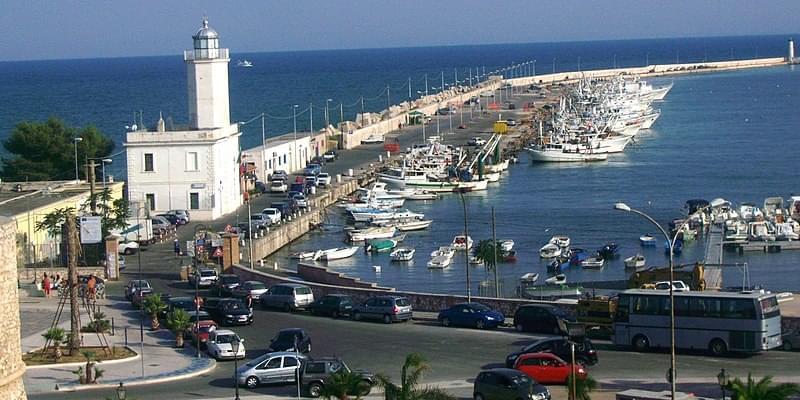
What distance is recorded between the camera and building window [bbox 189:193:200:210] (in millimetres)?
43719

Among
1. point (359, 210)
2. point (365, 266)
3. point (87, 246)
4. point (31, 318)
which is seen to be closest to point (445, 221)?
point (359, 210)

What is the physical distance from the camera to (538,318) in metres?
24.2

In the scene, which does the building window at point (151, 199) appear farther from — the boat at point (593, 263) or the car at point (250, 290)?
the car at point (250, 290)

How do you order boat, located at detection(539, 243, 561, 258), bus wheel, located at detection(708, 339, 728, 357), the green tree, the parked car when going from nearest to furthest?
bus wheel, located at detection(708, 339, 728, 357)
the parked car
boat, located at detection(539, 243, 561, 258)
the green tree

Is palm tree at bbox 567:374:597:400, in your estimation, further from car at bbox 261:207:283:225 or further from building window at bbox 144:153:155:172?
car at bbox 261:207:283:225

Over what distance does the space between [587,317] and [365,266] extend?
2109cm

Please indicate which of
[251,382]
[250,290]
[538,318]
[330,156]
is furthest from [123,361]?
[330,156]

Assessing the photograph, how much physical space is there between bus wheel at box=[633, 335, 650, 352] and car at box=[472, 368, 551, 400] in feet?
12.8

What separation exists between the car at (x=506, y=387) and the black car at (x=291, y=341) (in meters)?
4.51

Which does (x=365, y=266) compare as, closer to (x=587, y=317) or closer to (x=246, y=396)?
(x=587, y=317)

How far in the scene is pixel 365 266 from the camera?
4484 cm

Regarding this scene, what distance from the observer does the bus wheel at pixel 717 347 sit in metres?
21.8

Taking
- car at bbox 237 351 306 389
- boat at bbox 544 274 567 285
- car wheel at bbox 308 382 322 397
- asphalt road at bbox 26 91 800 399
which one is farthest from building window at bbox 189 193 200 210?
car wheel at bbox 308 382 322 397

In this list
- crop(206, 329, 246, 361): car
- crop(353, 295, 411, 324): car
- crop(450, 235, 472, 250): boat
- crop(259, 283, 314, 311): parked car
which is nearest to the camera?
crop(206, 329, 246, 361): car
